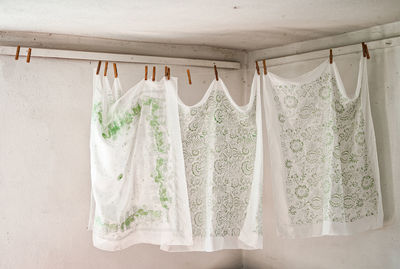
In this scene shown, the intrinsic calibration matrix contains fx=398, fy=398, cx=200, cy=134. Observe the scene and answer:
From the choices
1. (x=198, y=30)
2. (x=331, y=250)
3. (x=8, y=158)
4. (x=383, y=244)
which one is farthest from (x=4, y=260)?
(x=383, y=244)

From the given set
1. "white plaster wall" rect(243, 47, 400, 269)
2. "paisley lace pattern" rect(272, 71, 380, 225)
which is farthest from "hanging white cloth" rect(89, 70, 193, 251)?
"white plaster wall" rect(243, 47, 400, 269)

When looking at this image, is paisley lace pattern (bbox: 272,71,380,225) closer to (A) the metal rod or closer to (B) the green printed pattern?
(B) the green printed pattern

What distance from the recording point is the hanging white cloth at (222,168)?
2.60m

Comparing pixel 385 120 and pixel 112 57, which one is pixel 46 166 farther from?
pixel 385 120

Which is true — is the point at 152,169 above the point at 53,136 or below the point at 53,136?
below

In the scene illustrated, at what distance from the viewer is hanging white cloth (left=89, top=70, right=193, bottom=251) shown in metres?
2.53

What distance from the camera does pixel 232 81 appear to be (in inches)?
149

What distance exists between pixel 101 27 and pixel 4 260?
1.80 meters

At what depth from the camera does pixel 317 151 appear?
2.67m

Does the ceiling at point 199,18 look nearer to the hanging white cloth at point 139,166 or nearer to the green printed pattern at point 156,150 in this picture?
the hanging white cloth at point 139,166

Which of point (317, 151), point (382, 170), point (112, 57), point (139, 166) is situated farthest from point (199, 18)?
point (382, 170)

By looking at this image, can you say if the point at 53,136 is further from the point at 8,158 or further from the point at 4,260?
the point at 4,260

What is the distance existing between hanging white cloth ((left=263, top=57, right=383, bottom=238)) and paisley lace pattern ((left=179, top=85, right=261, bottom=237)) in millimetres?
208

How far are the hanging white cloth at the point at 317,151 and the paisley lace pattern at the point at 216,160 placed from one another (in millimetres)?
208
